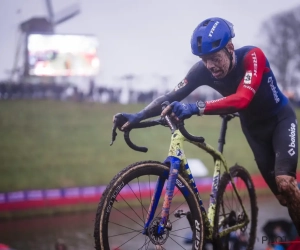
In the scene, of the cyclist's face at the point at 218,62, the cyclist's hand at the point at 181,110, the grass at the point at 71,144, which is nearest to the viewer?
the cyclist's hand at the point at 181,110

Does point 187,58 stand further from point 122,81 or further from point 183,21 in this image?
point 122,81

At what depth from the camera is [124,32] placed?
20.8ft

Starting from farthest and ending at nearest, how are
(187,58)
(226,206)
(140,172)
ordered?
1. (187,58)
2. (226,206)
3. (140,172)

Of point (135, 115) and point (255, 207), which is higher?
point (135, 115)

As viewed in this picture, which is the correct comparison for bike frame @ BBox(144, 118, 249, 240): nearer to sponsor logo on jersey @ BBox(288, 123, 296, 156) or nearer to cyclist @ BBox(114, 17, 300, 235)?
cyclist @ BBox(114, 17, 300, 235)

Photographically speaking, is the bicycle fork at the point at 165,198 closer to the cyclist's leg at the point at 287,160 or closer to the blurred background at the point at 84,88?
the cyclist's leg at the point at 287,160

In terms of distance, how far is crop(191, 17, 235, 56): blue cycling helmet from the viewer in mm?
2949

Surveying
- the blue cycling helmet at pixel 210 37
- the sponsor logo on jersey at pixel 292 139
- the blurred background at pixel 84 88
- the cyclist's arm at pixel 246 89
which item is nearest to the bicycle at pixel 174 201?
the cyclist's arm at pixel 246 89

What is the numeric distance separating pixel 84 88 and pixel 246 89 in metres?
4.16

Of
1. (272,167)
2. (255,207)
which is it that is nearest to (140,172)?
(272,167)

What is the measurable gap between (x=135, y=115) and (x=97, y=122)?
12.5 feet

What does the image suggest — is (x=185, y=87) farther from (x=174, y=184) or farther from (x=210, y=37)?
(x=174, y=184)

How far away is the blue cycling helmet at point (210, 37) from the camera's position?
295 centimetres

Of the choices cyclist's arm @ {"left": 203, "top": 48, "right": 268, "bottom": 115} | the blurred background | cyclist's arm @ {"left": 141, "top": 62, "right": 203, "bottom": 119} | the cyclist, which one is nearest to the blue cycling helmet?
the cyclist
